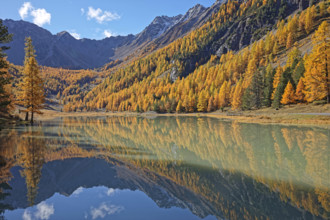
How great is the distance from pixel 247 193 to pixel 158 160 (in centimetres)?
686

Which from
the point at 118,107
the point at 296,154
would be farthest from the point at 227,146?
the point at 118,107

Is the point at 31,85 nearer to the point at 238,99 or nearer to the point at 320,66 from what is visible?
the point at 320,66

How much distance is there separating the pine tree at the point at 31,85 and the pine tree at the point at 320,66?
5975 centimetres

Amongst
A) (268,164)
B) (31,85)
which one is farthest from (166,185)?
(31,85)

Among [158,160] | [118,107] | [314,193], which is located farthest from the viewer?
[118,107]

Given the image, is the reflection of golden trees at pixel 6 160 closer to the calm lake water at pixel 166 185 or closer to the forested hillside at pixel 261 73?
the calm lake water at pixel 166 185

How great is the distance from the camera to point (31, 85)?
39438 mm

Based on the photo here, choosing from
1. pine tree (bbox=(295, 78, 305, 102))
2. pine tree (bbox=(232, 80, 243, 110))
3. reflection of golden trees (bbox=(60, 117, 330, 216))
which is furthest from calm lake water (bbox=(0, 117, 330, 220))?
pine tree (bbox=(232, 80, 243, 110))

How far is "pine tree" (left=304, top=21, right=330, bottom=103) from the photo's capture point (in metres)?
42.4

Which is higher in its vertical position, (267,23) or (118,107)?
(267,23)

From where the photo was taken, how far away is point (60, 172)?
11.5 m

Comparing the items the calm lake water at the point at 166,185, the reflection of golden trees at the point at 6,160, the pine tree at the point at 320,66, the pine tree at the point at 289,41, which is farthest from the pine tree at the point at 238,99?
the reflection of golden trees at the point at 6,160

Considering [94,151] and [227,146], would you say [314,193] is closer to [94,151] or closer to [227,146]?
[227,146]

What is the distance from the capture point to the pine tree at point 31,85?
3872 centimetres
